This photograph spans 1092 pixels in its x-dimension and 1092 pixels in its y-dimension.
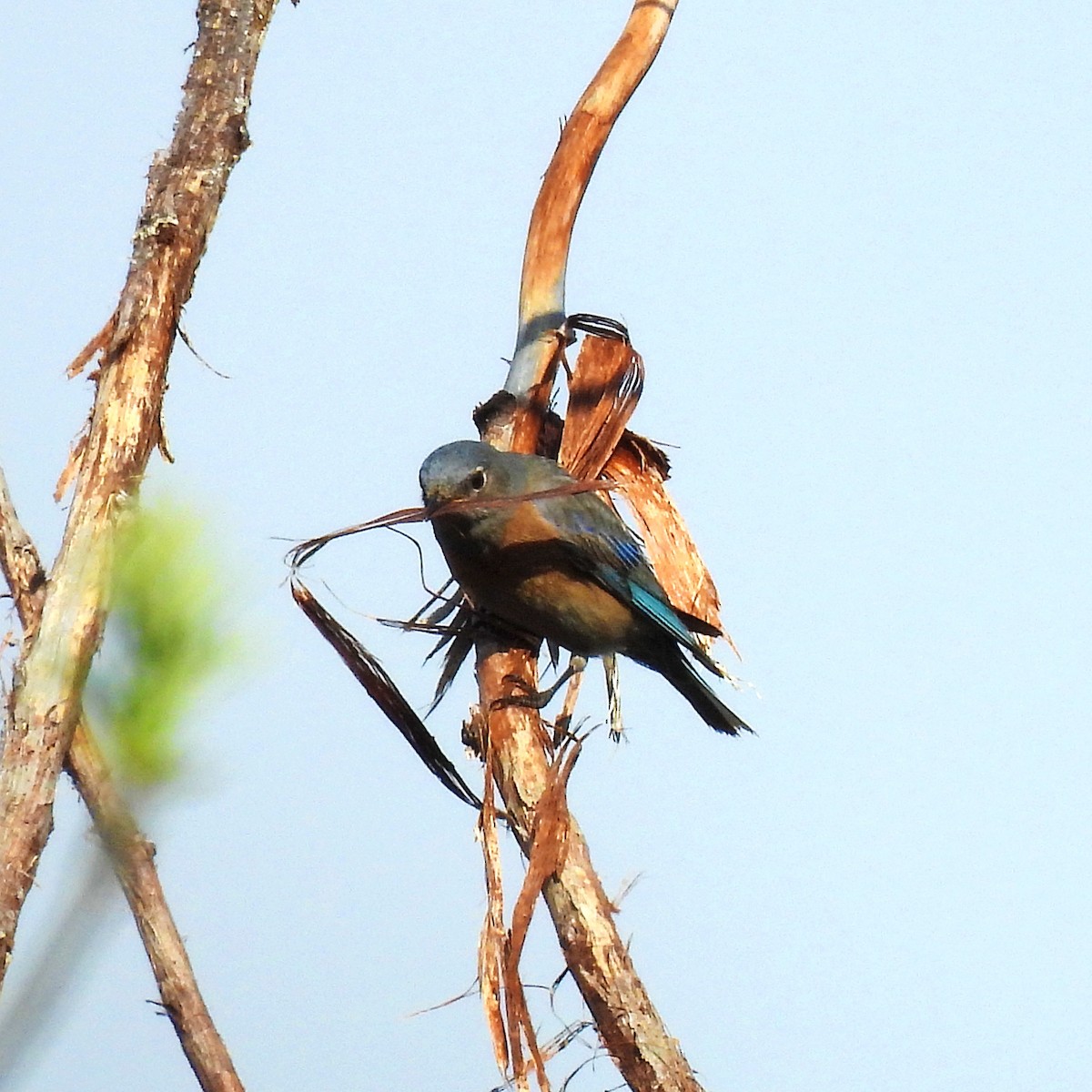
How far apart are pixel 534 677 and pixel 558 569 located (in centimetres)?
47

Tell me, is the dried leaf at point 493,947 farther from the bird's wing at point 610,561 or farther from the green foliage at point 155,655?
the green foliage at point 155,655

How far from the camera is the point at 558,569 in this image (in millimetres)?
4949

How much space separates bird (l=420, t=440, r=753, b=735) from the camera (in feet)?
15.2

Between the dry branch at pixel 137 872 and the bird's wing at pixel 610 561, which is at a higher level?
the bird's wing at pixel 610 561

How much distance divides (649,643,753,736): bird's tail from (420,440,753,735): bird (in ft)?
0.08

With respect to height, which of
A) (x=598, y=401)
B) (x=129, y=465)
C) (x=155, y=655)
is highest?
(x=598, y=401)

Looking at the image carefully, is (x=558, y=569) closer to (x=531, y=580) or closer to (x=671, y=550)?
(x=531, y=580)

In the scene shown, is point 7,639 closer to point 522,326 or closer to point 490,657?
point 490,657

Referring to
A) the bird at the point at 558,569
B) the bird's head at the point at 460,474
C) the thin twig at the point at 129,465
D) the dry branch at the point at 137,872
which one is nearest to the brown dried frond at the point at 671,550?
the bird at the point at 558,569

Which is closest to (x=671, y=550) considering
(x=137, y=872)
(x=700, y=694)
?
(x=700, y=694)

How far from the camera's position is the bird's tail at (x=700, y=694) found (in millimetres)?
5309

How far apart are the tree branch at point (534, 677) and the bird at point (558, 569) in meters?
0.20

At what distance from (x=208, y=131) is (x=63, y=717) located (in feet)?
4.69

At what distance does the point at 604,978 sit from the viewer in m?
3.50
